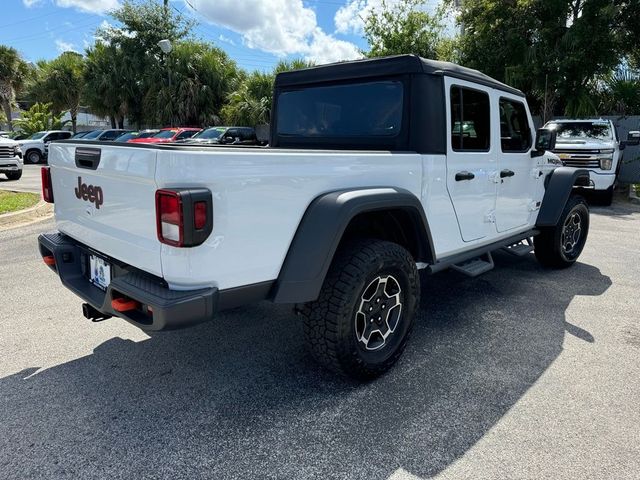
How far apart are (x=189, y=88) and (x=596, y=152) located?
21.2m

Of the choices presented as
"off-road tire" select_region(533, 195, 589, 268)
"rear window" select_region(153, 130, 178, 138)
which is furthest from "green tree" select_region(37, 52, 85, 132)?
"off-road tire" select_region(533, 195, 589, 268)

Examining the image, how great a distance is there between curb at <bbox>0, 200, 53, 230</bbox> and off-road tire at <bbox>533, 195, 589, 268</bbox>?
7.60m

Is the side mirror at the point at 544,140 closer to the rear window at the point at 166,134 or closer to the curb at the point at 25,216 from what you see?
the curb at the point at 25,216

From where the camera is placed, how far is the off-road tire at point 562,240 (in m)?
5.11

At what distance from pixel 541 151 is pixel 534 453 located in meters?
3.18

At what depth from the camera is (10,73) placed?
34719 mm

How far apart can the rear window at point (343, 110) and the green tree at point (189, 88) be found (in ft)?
76.5

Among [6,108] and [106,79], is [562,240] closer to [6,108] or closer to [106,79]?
[106,79]

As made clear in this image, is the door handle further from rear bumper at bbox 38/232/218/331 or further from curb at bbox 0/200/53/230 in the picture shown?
curb at bbox 0/200/53/230

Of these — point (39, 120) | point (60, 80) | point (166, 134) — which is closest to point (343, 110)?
point (166, 134)

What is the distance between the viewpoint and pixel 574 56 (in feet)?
40.1

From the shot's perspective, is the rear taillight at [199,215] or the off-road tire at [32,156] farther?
the off-road tire at [32,156]

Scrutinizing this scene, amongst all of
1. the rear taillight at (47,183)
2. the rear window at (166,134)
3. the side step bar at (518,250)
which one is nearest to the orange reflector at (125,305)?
the rear taillight at (47,183)

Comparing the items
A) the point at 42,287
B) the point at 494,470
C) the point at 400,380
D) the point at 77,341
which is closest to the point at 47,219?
the point at 42,287
